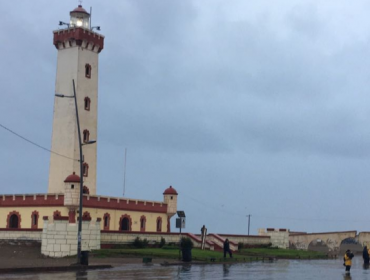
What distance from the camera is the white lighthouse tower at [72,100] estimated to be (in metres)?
53.7

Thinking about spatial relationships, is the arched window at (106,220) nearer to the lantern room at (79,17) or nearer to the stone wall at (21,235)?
the stone wall at (21,235)

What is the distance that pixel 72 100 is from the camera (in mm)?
54250

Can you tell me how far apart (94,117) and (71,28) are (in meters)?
8.91

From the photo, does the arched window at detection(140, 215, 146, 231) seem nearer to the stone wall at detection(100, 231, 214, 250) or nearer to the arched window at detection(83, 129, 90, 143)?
the stone wall at detection(100, 231, 214, 250)

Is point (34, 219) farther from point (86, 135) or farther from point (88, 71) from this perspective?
point (88, 71)

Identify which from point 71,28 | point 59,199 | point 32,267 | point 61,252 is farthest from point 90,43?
point 32,267

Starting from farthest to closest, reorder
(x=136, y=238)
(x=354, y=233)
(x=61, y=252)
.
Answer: (x=354, y=233) < (x=136, y=238) < (x=61, y=252)

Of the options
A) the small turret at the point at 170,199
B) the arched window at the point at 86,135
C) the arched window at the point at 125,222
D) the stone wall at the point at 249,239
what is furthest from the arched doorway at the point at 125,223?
the stone wall at the point at 249,239

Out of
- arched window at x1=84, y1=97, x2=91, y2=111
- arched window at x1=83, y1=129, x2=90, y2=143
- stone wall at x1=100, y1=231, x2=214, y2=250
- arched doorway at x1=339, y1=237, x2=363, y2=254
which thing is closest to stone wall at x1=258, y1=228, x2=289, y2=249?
arched doorway at x1=339, y1=237, x2=363, y2=254

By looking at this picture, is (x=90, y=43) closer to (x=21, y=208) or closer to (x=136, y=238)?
(x=21, y=208)

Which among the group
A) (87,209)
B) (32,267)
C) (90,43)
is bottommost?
(32,267)

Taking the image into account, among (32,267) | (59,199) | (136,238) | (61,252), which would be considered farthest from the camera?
(59,199)

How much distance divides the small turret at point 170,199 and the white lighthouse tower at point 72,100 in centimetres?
760

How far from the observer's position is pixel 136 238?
44531mm
